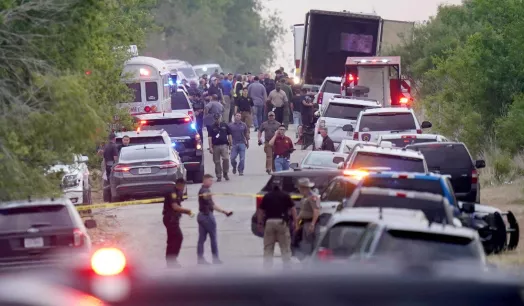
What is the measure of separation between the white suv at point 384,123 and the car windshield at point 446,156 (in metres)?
5.02

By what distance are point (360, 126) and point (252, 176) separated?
439 centimetres

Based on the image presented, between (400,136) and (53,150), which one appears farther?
(400,136)

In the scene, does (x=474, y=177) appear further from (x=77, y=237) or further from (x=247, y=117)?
(x=247, y=117)

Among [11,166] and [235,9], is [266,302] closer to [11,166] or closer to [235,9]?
[11,166]

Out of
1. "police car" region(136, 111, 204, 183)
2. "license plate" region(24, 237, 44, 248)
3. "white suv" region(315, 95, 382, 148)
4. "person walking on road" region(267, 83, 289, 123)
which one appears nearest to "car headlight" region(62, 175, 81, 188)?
"police car" region(136, 111, 204, 183)

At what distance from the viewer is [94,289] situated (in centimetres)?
396

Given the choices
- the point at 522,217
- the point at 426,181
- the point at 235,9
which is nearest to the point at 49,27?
the point at 426,181

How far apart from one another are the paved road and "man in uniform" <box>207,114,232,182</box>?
42 centimetres

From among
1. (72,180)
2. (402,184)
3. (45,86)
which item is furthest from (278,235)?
(72,180)

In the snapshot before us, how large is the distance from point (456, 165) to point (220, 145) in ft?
30.8

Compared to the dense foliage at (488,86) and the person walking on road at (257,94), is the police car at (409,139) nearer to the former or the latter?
the dense foliage at (488,86)

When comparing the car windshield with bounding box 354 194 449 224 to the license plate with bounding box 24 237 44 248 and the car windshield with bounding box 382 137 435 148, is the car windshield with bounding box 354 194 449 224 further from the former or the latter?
the car windshield with bounding box 382 137 435 148

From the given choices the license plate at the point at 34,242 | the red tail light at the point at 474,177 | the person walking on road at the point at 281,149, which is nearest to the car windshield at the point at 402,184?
the license plate at the point at 34,242

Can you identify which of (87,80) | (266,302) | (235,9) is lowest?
(235,9)
